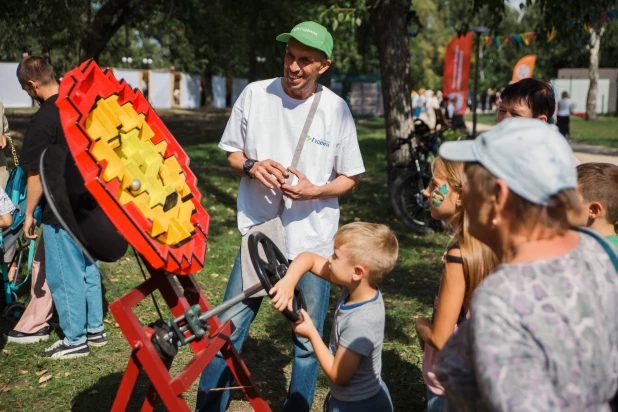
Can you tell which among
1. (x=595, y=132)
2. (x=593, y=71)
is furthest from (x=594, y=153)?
(x=593, y=71)

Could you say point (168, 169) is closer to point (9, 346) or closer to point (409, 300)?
point (9, 346)

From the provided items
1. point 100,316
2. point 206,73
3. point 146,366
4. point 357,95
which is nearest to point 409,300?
point 100,316

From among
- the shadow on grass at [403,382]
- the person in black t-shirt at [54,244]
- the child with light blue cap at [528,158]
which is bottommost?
the shadow on grass at [403,382]

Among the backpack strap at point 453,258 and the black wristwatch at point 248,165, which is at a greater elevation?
the black wristwatch at point 248,165

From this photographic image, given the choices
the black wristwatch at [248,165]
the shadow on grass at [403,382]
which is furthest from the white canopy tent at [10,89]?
the black wristwatch at [248,165]

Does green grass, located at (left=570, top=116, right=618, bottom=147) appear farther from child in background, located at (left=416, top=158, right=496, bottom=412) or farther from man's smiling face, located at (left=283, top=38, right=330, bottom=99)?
child in background, located at (left=416, top=158, right=496, bottom=412)

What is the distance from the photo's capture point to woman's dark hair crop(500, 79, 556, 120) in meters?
3.71

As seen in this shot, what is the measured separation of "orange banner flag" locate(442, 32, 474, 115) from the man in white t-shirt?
17892mm

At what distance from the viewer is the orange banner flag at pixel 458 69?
20962 millimetres

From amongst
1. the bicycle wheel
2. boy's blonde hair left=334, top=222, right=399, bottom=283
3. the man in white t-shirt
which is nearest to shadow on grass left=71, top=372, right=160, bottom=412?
the man in white t-shirt

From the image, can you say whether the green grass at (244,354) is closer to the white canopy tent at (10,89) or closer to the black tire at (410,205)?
the black tire at (410,205)

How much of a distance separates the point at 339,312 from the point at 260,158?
3.23ft

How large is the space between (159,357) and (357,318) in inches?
31.7

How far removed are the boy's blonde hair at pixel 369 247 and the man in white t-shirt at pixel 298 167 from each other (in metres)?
0.58
